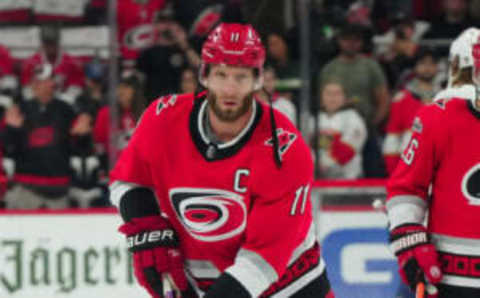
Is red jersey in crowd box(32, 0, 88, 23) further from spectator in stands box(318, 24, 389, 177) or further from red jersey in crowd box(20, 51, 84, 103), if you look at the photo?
spectator in stands box(318, 24, 389, 177)

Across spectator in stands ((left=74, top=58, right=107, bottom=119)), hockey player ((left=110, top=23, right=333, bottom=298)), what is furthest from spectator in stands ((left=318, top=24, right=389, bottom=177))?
hockey player ((left=110, top=23, right=333, bottom=298))

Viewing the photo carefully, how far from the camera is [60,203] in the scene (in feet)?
20.6

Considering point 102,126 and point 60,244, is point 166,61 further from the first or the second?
point 60,244

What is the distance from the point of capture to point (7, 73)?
6738 millimetres

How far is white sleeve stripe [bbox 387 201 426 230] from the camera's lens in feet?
11.7

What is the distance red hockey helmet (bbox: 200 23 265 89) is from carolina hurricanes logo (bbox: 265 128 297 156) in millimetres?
137

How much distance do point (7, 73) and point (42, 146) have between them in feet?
1.95

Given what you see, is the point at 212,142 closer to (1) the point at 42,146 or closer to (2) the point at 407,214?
(2) the point at 407,214

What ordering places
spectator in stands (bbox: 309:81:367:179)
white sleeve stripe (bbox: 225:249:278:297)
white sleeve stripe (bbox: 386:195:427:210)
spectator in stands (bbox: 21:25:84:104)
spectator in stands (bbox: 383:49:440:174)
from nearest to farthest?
white sleeve stripe (bbox: 225:249:278:297), white sleeve stripe (bbox: 386:195:427:210), spectator in stands (bbox: 309:81:367:179), spectator in stands (bbox: 383:49:440:174), spectator in stands (bbox: 21:25:84:104)

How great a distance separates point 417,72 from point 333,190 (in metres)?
0.98

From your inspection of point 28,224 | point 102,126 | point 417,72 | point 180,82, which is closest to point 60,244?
point 28,224

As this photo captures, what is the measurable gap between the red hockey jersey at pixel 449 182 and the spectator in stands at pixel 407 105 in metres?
2.66

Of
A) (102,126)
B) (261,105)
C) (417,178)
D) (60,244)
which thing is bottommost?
(60,244)

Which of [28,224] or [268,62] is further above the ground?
[268,62]
